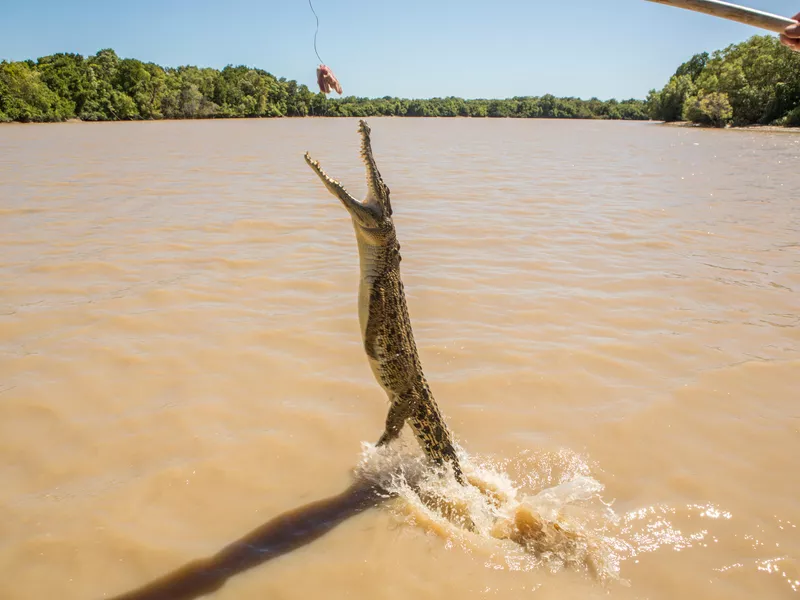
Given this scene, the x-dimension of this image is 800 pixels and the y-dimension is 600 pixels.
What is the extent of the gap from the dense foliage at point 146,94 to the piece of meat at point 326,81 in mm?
33561

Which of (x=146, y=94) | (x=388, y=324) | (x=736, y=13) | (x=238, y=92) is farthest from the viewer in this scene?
(x=238, y=92)

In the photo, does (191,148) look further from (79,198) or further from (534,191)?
(534,191)

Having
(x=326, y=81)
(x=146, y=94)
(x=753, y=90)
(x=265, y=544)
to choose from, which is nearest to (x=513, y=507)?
(x=265, y=544)

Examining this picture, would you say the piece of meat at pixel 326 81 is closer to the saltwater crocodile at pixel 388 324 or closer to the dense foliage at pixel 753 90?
the saltwater crocodile at pixel 388 324

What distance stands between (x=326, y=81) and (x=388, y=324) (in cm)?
147

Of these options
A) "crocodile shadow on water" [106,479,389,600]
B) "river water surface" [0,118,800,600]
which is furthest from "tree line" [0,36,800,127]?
"crocodile shadow on water" [106,479,389,600]

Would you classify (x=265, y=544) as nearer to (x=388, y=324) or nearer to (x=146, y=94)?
(x=388, y=324)

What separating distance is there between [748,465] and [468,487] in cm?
174

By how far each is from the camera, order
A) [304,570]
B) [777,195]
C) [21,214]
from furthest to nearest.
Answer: [777,195] → [21,214] → [304,570]

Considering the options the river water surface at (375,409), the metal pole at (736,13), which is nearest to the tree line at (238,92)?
the river water surface at (375,409)

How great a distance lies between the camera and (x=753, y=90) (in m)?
45.3

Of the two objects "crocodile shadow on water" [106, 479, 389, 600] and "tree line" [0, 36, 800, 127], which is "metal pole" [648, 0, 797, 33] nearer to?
"crocodile shadow on water" [106, 479, 389, 600]

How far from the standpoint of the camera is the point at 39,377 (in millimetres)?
3879

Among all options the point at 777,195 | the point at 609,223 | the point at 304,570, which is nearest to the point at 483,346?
the point at 304,570
